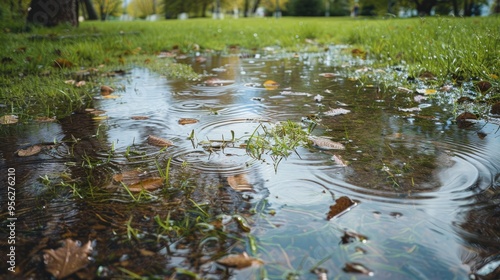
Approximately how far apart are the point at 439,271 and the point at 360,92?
7.45ft

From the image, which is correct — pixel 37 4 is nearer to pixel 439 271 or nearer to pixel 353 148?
pixel 353 148

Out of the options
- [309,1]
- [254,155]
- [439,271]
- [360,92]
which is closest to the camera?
[439,271]

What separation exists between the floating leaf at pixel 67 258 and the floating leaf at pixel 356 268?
68 centimetres

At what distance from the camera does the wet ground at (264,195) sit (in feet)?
3.19

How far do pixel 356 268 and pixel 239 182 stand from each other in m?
0.59

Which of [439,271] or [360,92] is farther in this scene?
[360,92]

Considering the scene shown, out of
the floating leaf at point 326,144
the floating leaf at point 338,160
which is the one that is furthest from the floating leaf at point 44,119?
the floating leaf at point 338,160

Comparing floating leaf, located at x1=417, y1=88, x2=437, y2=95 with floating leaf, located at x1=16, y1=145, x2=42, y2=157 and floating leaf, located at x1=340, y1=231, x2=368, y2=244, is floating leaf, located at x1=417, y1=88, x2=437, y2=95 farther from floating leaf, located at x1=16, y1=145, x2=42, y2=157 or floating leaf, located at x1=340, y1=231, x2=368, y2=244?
floating leaf, located at x1=16, y1=145, x2=42, y2=157

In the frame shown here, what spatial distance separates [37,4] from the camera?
9195 mm

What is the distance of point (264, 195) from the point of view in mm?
1317

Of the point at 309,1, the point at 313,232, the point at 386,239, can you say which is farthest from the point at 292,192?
the point at 309,1

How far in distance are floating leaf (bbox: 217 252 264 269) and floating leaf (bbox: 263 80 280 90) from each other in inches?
96.0

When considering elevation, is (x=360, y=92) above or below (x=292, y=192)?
above

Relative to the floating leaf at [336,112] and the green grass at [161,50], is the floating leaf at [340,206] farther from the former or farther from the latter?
the green grass at [161,50]
